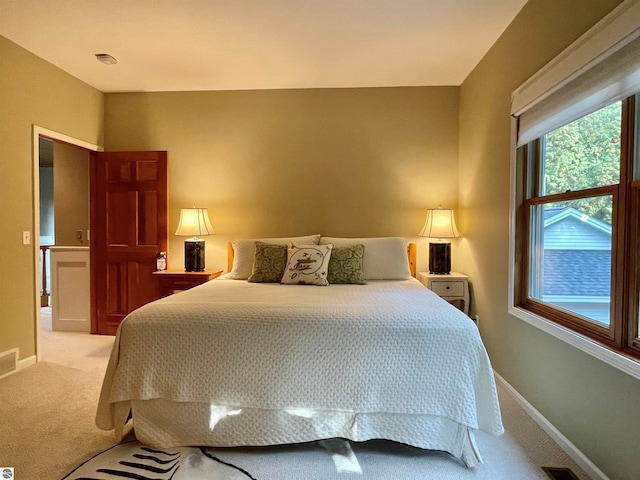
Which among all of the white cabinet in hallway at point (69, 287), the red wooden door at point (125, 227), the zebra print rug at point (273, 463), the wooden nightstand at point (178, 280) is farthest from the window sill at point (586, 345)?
the white cabinet in hallway at point (69, 287)

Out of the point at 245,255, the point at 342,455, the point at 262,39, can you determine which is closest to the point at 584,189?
the point at 342,455

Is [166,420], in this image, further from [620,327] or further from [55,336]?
[55,336]

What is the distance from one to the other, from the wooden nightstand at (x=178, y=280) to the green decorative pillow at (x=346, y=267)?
1.26m

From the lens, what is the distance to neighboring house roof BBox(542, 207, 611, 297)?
1805mm

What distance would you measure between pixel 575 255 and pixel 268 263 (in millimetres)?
2111

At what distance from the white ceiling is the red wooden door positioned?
85 cm

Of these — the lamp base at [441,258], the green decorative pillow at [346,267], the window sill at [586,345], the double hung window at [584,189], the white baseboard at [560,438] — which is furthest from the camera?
the lamp base at [441,258]

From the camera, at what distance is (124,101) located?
3932 millimetres

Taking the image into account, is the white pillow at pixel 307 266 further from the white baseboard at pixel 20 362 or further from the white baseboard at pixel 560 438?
the white baseboard at pixel 20 362

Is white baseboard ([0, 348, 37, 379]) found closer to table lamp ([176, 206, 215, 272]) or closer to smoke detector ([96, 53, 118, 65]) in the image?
table lamp ([176, 206, 215, 272])

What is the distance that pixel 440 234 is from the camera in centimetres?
345

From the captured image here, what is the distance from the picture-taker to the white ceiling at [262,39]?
2.39 m

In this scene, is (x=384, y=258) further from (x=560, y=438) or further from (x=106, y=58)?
(x=106, y=58)

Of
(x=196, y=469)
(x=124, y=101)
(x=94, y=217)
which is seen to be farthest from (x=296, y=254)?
(x=124, y=101)
